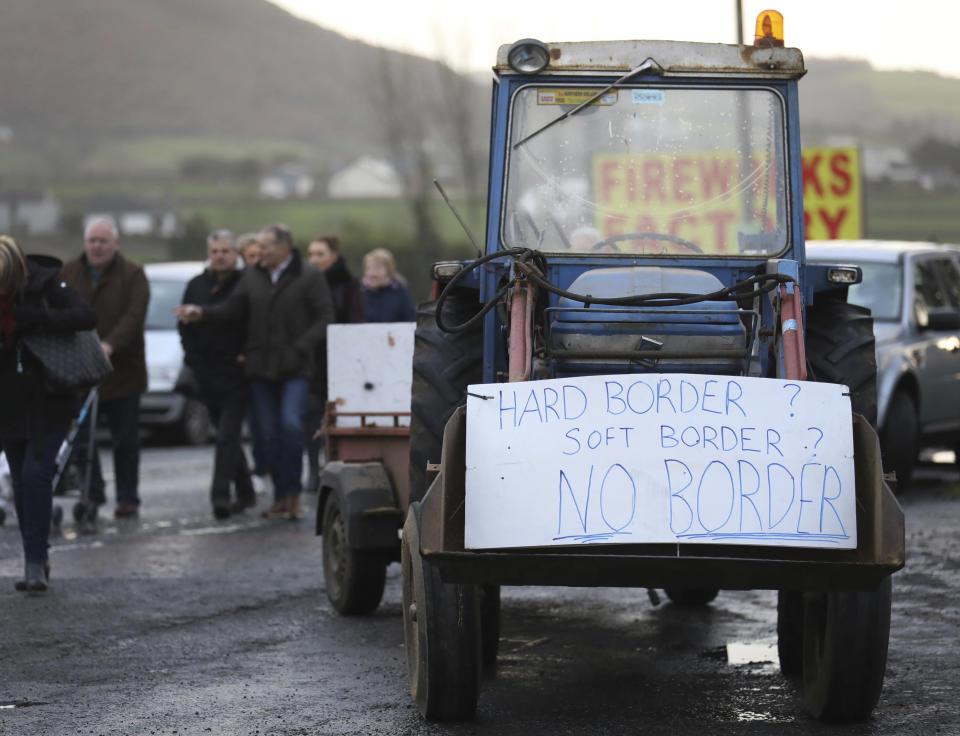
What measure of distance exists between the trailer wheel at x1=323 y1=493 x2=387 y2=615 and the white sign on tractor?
2934mm

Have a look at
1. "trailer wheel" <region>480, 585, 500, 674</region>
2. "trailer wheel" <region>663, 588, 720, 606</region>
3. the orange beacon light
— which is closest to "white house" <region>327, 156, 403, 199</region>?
"trailer wheel" <region>663, 588, 720, 606</region>

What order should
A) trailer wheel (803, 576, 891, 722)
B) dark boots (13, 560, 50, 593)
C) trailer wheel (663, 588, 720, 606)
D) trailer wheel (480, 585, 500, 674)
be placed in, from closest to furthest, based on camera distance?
trailer wheel (803, 576, 891, 722) → trailer wheel (480, 585, 500, 674) → trailer wheel (663, 588, 720, 606) → dark boots (13, 560, 50, 593)

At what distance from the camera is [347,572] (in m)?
8.64

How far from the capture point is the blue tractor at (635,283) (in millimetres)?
6070

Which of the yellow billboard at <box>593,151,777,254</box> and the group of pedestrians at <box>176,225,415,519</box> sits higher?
the yellow billboard at <box>593,151,777,254</box>

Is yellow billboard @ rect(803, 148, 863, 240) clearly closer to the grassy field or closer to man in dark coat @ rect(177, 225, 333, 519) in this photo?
man in dark coat @ rect(177, 225, 333, 519)

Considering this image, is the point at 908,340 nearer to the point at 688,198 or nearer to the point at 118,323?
the point at 118,323

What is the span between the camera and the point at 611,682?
707 centimetres

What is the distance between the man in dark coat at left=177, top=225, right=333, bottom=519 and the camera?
13.1m

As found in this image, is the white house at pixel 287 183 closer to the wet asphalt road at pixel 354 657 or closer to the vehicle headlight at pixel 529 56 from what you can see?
the wet asphalt road at pixel 354 657

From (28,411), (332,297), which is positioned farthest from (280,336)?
(28,411)

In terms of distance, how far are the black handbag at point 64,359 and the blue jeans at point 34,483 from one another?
0.29 m

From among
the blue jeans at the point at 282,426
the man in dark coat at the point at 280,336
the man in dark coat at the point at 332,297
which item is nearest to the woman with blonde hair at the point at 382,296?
the man in dark coat at the point at 332,297

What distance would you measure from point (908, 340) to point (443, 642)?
30.7 ft
